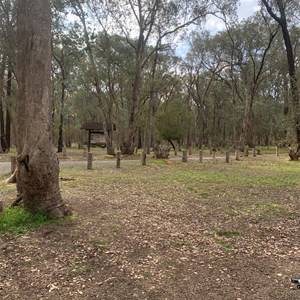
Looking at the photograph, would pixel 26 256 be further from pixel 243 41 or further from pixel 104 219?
pixel 243 41

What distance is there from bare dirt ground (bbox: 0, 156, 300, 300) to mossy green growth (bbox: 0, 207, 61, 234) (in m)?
0.21

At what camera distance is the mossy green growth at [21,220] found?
5.60 meters

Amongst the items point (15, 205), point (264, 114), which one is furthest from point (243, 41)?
point (15, 205)

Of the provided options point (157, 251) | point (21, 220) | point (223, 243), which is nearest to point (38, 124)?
point (21, 220)

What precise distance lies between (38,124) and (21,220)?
68.5 inches

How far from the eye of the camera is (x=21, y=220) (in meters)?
5.84

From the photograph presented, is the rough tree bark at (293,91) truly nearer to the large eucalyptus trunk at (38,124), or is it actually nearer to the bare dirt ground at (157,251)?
the bare dirt ground at (157,251)

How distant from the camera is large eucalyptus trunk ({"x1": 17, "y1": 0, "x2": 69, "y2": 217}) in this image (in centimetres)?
588

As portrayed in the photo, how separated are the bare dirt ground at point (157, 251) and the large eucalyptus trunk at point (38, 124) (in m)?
0.69

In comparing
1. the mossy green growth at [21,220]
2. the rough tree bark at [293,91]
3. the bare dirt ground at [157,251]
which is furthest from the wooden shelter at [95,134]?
the mossy green growth at [21,220]

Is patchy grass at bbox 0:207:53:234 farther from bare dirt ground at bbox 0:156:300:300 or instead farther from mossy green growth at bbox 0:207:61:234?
bare dirt ground at bbox 0:156:300:300

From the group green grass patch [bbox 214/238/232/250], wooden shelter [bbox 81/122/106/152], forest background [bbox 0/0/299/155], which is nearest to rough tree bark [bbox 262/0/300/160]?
forest background [bbox 0/0/299/155]

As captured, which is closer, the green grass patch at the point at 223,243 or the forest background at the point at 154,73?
the green grass patch at the point at 223,243

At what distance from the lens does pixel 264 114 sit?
52.6m
